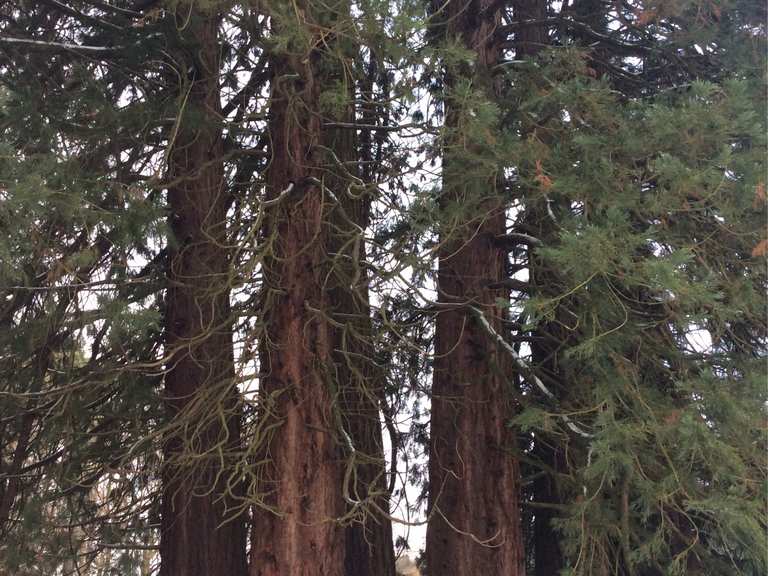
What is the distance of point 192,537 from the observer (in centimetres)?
559

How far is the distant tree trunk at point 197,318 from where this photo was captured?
553 cm

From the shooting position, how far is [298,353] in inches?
197

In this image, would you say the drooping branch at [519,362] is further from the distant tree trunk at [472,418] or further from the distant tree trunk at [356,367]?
the distant tree trunk at [356,367]

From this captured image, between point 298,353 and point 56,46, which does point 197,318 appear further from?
point 56,46

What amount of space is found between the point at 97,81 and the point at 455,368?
345 centimetres

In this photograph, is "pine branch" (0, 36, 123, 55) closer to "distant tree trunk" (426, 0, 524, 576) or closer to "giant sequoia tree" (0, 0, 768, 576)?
"giant sequoia tree" (0, 0, 768, 576)

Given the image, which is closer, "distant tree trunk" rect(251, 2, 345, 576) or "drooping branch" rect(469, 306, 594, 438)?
"distant tree trunk" rect(251, 2, 345, 576)

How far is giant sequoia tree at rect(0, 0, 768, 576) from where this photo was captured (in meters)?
4.45

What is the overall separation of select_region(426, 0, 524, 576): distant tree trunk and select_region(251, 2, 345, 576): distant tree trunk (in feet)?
3.11

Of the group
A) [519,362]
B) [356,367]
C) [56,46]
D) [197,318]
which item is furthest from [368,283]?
[56,46]

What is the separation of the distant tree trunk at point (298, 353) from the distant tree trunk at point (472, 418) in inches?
37.3

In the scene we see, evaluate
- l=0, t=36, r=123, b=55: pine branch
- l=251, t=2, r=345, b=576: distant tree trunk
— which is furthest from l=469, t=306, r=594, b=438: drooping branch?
l=0, t=36, r=123, b=55: pine branch

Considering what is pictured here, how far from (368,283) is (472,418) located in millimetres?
1550

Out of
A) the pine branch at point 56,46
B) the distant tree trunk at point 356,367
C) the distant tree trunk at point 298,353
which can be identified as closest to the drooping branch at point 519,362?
the distant tree trunk at point 356,367
